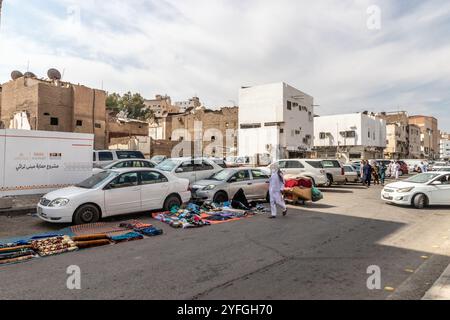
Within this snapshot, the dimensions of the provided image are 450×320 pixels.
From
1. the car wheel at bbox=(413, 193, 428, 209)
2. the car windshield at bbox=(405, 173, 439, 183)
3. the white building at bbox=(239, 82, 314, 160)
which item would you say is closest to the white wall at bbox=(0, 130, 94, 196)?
the car wheel at bbox=(413, 193, 428, 209)

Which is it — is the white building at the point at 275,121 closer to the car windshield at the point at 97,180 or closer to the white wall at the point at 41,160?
the white wall at the point at 41,160

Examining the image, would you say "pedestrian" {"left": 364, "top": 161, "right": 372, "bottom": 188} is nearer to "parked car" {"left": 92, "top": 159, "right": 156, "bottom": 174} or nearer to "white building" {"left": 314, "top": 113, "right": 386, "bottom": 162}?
"parked car" {"left": 92, "top": 159, "right": 156, "bottom": 174}

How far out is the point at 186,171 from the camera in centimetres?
1463

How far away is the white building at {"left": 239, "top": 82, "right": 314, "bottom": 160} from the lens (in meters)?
40.0

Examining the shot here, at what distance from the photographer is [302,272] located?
5289 mm

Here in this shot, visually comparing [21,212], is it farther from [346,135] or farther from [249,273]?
[346,135]

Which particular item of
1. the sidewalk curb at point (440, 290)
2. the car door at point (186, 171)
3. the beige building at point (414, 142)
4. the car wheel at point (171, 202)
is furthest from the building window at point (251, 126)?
the beige building at point (414, 142)

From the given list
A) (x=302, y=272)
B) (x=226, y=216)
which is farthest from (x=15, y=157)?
(x=302, y=272)

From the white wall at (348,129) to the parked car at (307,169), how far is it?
3752 cm

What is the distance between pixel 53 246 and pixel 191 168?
8.54 meters

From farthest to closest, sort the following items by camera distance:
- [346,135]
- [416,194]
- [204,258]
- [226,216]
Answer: [346,135]
[416,194]
[226,216]
[204,258]

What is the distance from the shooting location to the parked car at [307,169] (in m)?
19.1

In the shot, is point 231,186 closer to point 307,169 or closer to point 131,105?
point 307,169
